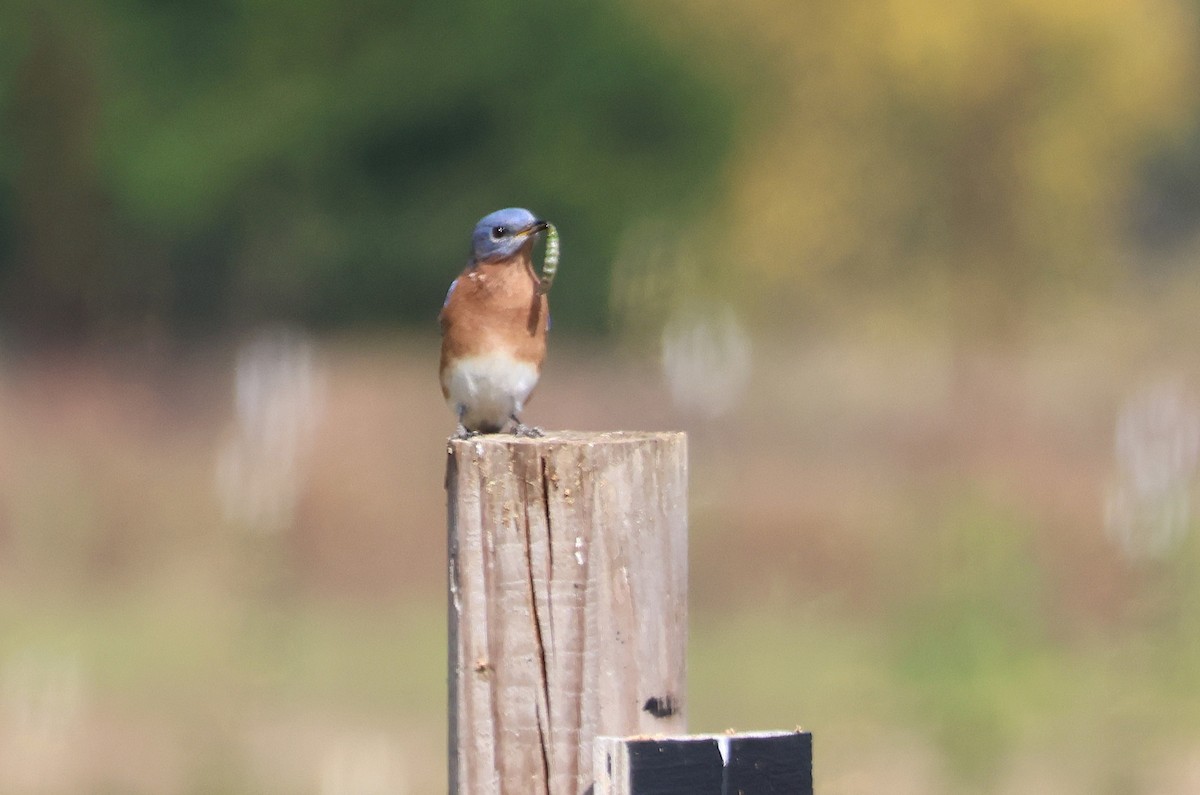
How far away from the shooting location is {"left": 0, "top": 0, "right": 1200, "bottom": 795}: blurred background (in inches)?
340

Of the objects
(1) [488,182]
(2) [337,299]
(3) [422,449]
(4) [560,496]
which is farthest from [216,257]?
(4) [560,496]

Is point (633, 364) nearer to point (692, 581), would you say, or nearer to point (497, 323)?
point (692, 581)

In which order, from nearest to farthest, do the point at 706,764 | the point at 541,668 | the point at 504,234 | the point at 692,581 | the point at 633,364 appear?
the point at 706,764 < the point at 541,668 < the point at 504,234 < the point at 692,581 < the point at 633,364

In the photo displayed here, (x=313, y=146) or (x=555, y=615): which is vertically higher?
(x=313, y=146)

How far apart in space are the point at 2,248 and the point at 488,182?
5.10 m

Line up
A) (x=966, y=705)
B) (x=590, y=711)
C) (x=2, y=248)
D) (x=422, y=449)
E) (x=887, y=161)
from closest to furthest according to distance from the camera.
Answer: (x=590, y=711) < (x=966, y=705) < (x=422, y=449) < (x=2, y=248) < (x=887, y=161)

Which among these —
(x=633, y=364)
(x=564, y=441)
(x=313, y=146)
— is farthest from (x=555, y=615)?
(x=313, y=146)

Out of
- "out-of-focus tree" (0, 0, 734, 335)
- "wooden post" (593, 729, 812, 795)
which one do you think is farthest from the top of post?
"out-of-focus tree" (0, 0, 734, 335)

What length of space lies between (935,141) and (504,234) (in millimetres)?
20401

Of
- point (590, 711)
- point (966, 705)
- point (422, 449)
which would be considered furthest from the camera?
point (422, 449)

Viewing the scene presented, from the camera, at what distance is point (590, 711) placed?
2.67m

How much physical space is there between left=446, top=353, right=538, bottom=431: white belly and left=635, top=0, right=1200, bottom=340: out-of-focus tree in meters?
17.1

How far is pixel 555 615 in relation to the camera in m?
2.68

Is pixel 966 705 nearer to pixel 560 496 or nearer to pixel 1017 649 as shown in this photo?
pixel 1017 649
